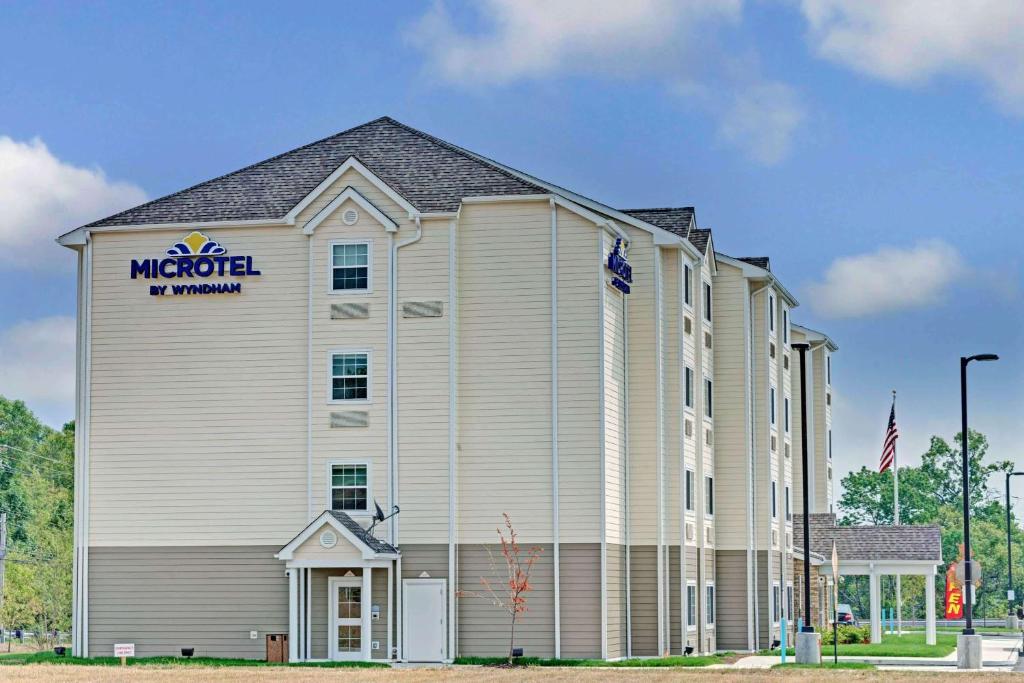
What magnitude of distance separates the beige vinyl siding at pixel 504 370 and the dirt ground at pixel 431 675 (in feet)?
18.1

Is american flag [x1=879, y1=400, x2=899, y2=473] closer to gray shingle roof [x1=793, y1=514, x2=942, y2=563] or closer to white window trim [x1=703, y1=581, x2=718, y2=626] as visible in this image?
gray shingle roof [x1=793, y1=514, x2=942, y2=563]

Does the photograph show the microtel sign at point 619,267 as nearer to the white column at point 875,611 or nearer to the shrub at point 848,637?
the shrub at point 848,637

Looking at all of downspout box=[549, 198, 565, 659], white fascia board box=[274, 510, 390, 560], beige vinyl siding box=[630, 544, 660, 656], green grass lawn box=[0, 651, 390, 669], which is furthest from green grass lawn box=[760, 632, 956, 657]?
green grass lawn box=[0, 651, 390, 669]

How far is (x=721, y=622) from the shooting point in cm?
5984

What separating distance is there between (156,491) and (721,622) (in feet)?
67.3

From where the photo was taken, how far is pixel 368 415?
50.2 meters

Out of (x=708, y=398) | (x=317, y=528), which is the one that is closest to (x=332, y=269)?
(x=317, y=528)

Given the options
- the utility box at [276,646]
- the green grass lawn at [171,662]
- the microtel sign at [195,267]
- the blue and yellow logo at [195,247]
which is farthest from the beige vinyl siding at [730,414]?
the blue and yellow logo at [195,247]

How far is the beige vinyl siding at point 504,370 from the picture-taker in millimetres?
49469

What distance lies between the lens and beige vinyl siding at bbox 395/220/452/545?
163 feet

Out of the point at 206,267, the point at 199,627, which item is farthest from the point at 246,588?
the point at 206,267

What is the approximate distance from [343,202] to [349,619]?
40.1 feet

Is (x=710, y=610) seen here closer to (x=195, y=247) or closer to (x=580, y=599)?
(x=580, y=599)

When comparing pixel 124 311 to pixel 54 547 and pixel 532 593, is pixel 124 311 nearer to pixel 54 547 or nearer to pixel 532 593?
pixel 532 593
